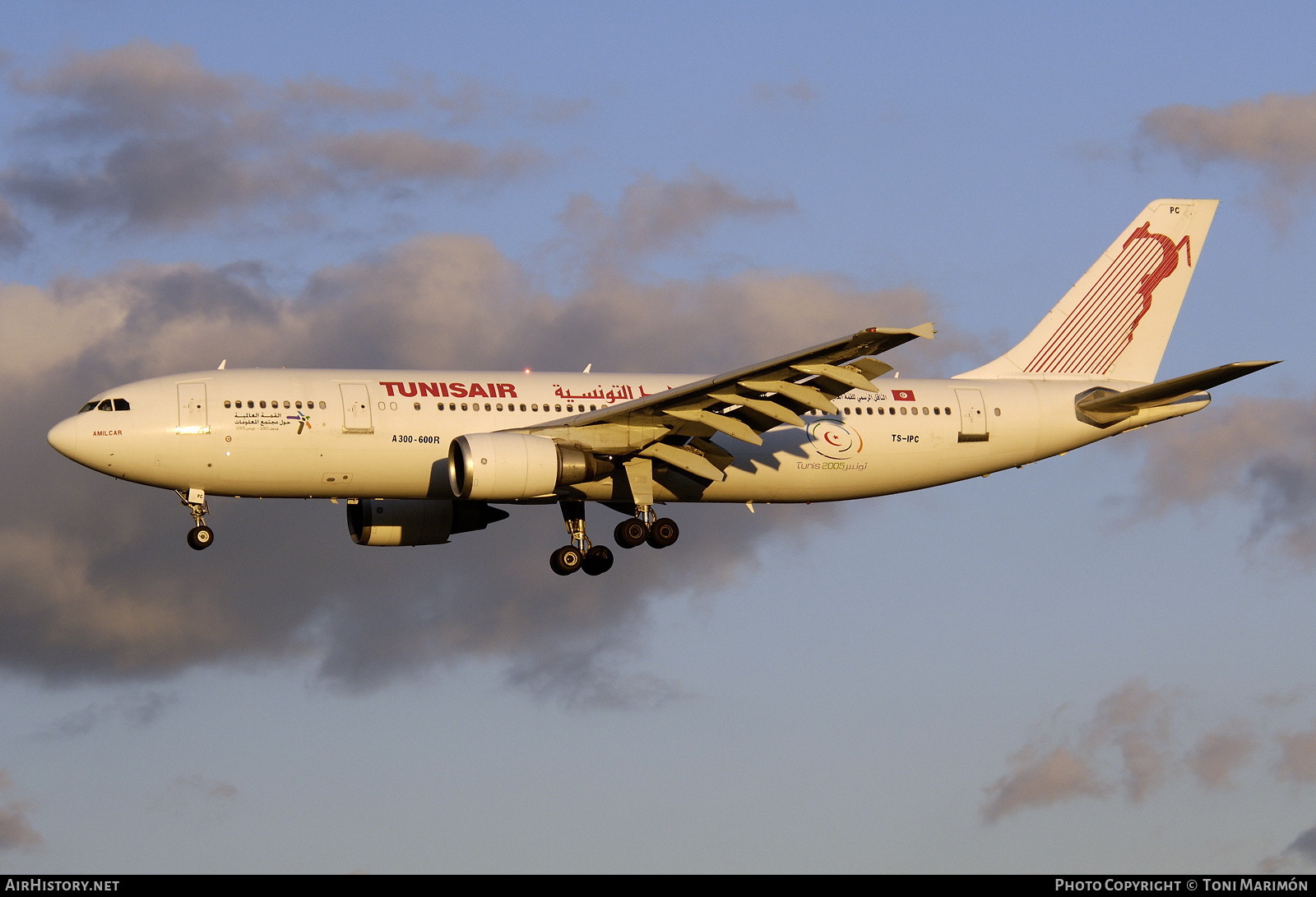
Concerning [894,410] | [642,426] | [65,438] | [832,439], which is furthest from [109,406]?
[894,410]

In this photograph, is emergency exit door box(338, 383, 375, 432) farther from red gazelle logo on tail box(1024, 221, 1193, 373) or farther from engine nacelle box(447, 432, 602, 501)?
red gazelle logo on tail box(1024, 221, 1193, 373)

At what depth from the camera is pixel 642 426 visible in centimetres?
4828

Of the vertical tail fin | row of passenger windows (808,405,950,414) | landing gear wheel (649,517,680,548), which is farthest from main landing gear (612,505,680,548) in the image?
the vertical tail fin

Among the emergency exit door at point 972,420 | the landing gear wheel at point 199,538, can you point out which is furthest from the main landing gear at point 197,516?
the emergency exit door at point 972,420

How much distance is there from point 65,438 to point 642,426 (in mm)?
14647

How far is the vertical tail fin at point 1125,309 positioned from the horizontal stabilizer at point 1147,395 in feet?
6.54

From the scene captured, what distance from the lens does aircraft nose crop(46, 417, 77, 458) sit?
155 ft

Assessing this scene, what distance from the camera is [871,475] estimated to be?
52.6 meters

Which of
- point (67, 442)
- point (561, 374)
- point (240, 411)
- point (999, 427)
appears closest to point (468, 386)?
point (561, 374)

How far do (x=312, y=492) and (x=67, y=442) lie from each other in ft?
20.5

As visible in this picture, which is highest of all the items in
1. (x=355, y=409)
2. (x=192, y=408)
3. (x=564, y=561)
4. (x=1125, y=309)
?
(x=1125, y=309)

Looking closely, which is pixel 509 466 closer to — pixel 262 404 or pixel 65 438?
pixel 262 404

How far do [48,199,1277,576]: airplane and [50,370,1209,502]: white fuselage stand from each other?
51 mm

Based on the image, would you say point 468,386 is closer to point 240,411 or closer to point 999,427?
point 240,411
